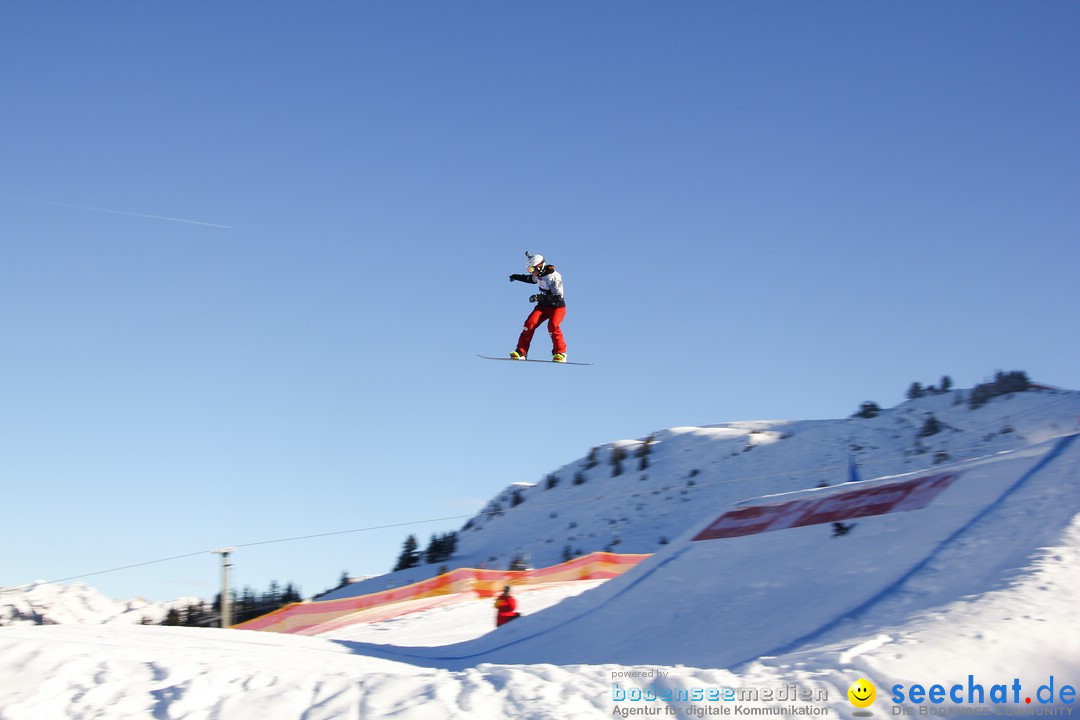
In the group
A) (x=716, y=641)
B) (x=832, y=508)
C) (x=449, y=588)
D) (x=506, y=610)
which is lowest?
(x=449, y=588)

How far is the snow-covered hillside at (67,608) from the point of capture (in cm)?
2875

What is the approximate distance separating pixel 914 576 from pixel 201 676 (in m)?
7.03

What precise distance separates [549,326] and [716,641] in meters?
5.45

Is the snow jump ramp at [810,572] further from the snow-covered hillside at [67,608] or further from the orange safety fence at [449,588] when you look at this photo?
the snow-covered hillside at [67,608]

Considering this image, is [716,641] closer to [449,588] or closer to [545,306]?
[545,306]

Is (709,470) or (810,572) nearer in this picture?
(810,572)

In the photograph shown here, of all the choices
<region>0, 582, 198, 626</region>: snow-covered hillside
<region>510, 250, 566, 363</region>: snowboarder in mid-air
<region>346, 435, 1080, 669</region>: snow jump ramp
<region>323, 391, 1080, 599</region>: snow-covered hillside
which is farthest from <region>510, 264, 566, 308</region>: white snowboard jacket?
<region>0, 582, 198, 626</region>: snow-covered hillside

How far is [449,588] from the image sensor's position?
19406 millimetres

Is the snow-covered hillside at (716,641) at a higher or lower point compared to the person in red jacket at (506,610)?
higher

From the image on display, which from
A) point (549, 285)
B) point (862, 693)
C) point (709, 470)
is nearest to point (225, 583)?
point (549, 285)

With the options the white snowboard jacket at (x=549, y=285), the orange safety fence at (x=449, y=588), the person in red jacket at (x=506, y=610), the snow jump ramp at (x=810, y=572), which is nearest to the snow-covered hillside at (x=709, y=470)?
the orange safety fence at (x=449, y=588)

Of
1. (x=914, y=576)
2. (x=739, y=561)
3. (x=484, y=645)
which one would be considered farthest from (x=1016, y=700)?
(x=484, y=645)

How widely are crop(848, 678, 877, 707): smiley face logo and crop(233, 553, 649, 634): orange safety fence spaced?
12.1 meters

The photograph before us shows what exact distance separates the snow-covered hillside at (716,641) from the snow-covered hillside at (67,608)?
590 inches
